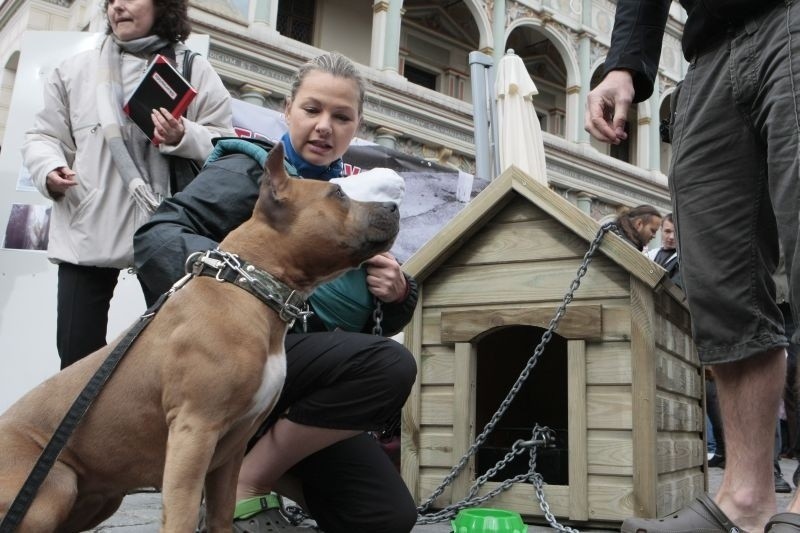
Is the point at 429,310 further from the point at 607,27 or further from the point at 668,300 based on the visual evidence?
the point at 607,27

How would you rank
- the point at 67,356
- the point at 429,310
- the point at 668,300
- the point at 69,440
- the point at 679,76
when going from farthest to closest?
the point at 679,76
the point at 429,310
the point at 668,300
the point at 67,356
the point at 69,440

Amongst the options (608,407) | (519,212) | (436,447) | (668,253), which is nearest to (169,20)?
(519,212)

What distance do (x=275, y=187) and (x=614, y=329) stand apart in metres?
1.62

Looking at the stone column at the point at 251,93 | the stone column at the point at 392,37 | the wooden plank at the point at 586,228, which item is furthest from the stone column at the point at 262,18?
the wooden plank at the point at 586,228

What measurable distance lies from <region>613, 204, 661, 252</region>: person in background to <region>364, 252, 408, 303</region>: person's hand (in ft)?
11.9

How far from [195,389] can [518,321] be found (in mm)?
1739

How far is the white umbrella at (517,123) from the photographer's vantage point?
20.4 ft

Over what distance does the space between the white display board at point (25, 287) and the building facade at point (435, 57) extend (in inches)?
312

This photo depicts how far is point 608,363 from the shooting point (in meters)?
2.88

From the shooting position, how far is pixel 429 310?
130 inches

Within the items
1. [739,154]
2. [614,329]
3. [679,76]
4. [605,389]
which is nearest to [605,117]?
[739,154]

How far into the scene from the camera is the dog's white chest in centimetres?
171

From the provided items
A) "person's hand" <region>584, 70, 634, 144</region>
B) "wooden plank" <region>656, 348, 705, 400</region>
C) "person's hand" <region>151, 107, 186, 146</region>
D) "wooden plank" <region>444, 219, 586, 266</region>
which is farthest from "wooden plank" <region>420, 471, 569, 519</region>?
"person's hand" <region>151, 107, 186, 146</region>

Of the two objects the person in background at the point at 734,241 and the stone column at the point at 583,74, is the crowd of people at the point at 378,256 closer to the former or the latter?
the person in background at the point at 734,241
